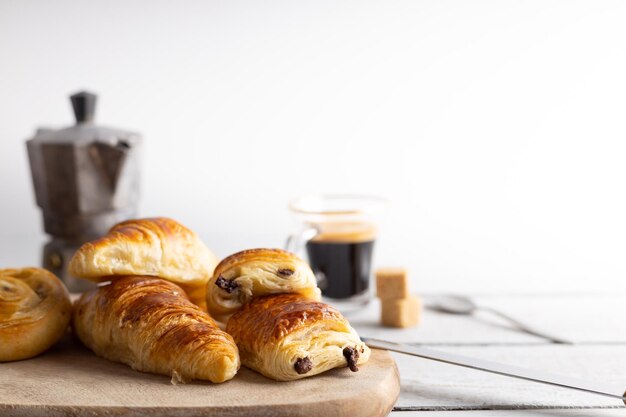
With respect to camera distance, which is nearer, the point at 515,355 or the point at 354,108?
the point at 515,355

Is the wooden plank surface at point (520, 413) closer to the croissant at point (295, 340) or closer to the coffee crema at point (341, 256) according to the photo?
the croissant at point (295, 340)

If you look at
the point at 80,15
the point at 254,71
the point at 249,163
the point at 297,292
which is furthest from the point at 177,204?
the point at 297,292

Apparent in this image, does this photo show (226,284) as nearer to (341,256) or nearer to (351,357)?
(351,357)

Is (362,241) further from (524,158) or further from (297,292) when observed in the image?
(524,158)

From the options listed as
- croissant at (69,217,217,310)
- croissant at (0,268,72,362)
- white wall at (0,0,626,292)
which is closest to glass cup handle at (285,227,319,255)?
croissant at (69,217,217,310)

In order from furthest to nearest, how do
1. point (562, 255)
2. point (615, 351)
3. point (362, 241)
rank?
point (562, 255)
point (362, 241)
point (615, 351)

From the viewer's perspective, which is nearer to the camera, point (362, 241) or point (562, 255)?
point (362, 241)

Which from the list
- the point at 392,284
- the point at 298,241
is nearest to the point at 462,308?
the point at 392,284
